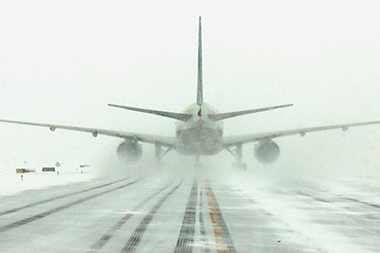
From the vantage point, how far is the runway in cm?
845

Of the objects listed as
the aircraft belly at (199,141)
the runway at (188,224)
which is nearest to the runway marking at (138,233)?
the runway at (188,224)

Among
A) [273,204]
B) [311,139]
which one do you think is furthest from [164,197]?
[311,139]

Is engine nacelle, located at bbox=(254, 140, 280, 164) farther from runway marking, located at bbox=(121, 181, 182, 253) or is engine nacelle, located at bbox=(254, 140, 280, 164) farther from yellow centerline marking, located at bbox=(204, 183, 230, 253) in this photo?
runway marking, located at bbox=(121, 181, 182, 253)

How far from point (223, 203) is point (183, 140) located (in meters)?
19.8

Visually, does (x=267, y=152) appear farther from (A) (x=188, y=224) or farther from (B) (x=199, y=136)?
(A) (x=188, y=224)

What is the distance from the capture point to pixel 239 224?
11.0 m

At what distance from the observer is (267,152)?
3594cm

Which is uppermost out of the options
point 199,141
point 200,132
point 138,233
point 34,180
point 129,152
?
point 200,132

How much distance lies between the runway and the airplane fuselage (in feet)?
51.4

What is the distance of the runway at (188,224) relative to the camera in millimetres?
8452

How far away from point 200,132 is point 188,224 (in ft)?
73.2

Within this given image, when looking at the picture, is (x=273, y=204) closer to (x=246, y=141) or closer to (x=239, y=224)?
(x=239, y=224)

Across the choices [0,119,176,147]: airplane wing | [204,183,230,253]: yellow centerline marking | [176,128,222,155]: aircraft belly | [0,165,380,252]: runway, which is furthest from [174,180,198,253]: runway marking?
[0,119,176,147]: airplane wing

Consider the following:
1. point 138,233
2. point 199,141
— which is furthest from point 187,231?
point 199,141
